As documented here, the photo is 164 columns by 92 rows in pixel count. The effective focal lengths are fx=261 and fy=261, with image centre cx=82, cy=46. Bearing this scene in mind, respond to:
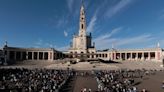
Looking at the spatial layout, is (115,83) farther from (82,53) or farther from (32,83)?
(82,53)

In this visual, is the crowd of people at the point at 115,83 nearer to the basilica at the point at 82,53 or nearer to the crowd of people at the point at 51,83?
the crowd of people at the point at 51,83

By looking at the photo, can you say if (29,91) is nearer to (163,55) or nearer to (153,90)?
(153,90)

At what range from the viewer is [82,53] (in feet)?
356

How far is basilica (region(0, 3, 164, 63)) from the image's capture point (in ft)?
346

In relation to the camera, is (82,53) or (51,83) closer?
(51,83)

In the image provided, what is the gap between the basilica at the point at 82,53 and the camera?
105394 mm

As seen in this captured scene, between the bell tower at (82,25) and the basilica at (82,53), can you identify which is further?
the bell tower at (82,25)

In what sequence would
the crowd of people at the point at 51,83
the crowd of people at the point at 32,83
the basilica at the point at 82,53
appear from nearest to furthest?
the crowd of people at the point at 51,83 < the crowd of people at the point at 32,83 < the basilica at the point at 82,53

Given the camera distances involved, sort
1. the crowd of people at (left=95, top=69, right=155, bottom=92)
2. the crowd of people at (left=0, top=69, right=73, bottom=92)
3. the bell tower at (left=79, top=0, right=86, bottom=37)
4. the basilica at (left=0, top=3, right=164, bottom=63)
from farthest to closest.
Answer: the bell tower at (left=79, top=0, right=86, bottom=37) → the basilica at (left=0, top=3, right=164, bottom=63) → the crowd of people at (left=0, top=69, right=73, bottom=92) → the crowd of people at (left=95, top=69, right=155, bottom=92)

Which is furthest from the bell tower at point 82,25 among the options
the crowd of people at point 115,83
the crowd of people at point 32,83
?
the crowd of people at point 32,83

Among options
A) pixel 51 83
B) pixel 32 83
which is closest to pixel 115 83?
pixel 51 83

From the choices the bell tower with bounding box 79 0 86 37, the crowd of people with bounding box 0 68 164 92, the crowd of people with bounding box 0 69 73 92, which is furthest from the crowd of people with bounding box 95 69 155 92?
the bell tower with bounding box 79 0 86 37

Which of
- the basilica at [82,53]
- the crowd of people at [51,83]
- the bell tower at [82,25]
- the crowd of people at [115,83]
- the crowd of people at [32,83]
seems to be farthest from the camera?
the bell tower at [82,25]

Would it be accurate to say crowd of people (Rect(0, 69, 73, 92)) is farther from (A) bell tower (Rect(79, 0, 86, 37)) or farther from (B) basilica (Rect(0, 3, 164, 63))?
(A) bell tower (Rect(79, 0, 86, 37))
